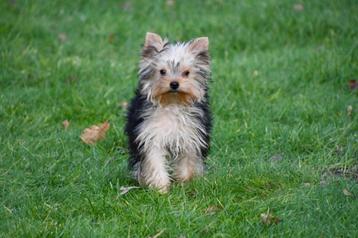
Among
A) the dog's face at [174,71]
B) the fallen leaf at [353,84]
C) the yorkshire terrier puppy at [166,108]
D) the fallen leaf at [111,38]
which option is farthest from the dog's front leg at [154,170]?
the fallen leaf at [111,38]

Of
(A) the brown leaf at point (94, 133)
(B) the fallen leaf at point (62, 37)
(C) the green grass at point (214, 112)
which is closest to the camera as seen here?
(C) the green grass at point (214, 112)

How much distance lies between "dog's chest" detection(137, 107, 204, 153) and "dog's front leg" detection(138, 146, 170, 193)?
0.05 m

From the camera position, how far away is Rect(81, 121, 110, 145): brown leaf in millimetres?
6602

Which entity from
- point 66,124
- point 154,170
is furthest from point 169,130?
point 66,124

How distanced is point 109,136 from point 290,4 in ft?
13.9

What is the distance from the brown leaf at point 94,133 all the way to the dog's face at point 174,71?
1265 mm

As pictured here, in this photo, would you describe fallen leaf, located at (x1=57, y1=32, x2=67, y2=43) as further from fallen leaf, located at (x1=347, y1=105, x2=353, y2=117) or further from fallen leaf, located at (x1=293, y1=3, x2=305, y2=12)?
fallen leaf, located at (x1=347, y1=105, x2=353, y2=117)

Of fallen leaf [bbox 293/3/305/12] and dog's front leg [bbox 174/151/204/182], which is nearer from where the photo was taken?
dog's front leg [bbox 174/151/204/182]

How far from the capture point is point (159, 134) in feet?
17.7

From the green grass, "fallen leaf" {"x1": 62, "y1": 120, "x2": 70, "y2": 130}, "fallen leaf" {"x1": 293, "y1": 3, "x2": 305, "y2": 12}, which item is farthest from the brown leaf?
"fallen leaf" {"x1": 293, "y1": 3, "x2": 305, "y2": 12}

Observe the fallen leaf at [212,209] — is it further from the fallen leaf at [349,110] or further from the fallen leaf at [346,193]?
the fallen leaf at [349,110]

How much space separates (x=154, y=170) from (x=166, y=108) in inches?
17.7

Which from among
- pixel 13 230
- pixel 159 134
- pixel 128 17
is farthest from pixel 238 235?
pixel 128 17

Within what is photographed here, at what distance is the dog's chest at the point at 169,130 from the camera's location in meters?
5.38
